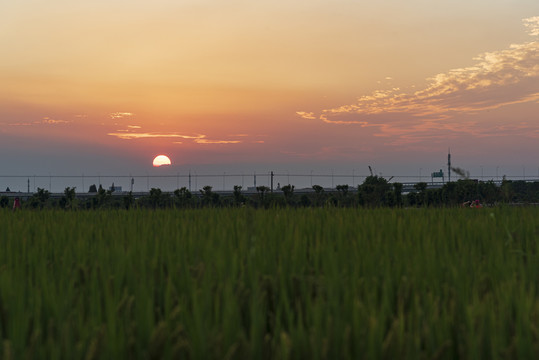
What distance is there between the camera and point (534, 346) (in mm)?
1805

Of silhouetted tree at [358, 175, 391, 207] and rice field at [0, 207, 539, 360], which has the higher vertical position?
silhouetted tree at [358, 175, 391, 207]

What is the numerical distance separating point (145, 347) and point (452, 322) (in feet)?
4.54

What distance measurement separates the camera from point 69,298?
2.47m

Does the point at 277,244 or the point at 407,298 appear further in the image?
the point at 277,244

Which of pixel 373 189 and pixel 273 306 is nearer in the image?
pixel 273 306

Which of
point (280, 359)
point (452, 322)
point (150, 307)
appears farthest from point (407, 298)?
point (150, 307)

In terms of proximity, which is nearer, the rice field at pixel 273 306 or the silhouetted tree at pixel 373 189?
the rice field at pixel 273 306

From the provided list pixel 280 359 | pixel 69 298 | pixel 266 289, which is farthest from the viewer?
pixel 266 289

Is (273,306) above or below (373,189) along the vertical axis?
below

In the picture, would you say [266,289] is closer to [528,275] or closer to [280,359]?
[280,359]

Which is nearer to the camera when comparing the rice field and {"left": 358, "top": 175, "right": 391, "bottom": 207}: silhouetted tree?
the rice field

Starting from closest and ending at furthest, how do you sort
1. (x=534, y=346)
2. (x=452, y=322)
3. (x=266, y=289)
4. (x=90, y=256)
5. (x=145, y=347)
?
1. (x=534, y=346)
2. (x=145, y=347)
3. (x=452, y=322)
4. (x=266, y=289)
5. (x=90, y=256)

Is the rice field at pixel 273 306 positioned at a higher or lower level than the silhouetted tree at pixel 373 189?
lower

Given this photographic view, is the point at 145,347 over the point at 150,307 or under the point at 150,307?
under
